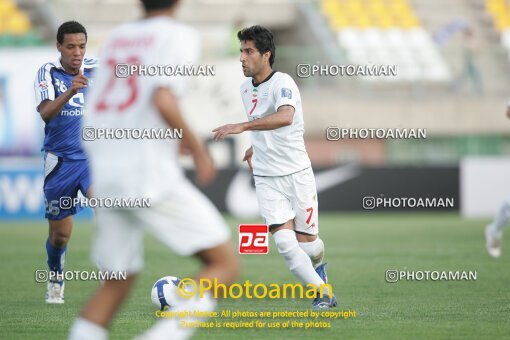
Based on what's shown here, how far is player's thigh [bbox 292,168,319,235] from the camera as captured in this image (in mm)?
9055

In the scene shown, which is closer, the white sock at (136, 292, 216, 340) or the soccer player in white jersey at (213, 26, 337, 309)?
the white sock at (136, 292, 216, 340)

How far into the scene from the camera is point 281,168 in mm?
9039

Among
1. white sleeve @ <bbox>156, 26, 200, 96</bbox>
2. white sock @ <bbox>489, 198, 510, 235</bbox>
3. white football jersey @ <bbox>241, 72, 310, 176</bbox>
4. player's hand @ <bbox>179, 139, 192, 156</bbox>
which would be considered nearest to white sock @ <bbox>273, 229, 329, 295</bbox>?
white football jersey @ <bbox>241, 72, 310, 176</bbox>

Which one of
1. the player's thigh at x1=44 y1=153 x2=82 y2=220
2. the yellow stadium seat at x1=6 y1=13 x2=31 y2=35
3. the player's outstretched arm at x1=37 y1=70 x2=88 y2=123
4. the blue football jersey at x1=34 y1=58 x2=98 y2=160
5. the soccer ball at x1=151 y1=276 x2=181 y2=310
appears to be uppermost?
the yellow stadium seat at x1=6 y1=13 x2=31 y2=35

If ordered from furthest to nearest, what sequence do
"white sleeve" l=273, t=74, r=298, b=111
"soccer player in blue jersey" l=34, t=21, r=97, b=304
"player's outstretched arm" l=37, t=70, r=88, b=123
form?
1. "soccer player in blue jersey" l=34, t=21, r=97, b=304
2. "white sleeve" l=273, t=74, r=298, b=111
3. "player's outstretched arm" l=37, t=70, r=88, b=123

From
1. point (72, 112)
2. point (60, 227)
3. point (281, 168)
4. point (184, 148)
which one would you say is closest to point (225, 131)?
point (184, 148)

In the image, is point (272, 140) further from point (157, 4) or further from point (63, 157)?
point (157, 4)

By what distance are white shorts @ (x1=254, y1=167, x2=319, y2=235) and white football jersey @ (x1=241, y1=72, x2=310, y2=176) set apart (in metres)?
0.07

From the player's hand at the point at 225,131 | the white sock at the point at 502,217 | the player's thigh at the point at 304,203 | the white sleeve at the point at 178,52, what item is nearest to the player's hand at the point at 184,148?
the white sleeve at the point at 178,52

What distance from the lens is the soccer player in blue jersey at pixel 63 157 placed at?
372 inches

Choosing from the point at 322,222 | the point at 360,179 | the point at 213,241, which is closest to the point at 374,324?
the point at 213,241

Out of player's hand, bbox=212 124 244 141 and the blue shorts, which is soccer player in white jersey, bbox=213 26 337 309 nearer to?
player's hand, bbox=212 124 244 141

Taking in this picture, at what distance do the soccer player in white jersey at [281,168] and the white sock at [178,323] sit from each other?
3.20m

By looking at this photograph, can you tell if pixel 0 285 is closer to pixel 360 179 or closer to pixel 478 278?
pixel 478 278
